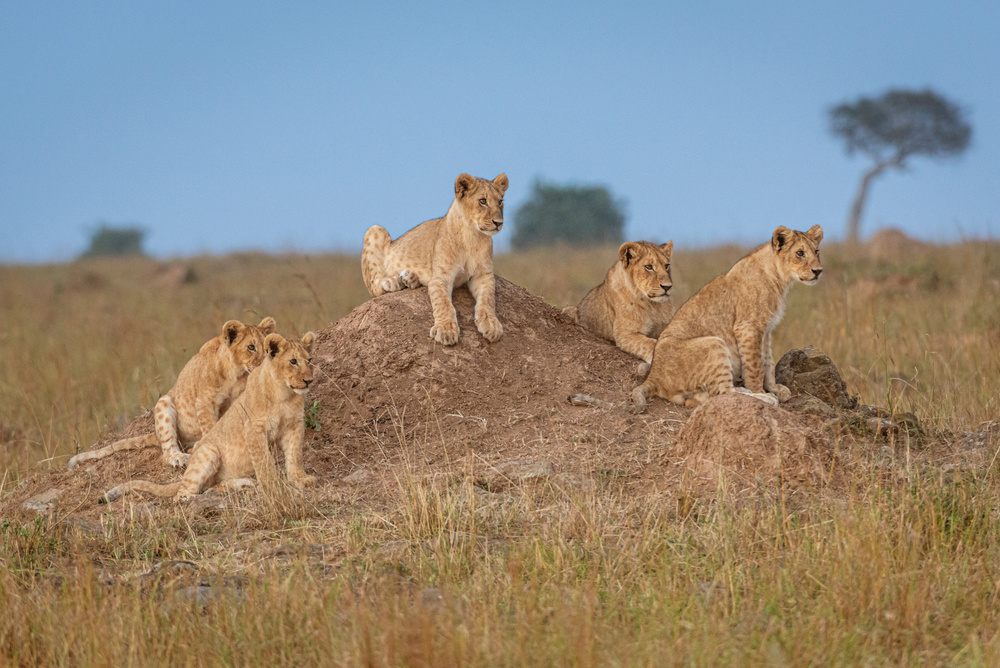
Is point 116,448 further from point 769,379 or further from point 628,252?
point 769,379

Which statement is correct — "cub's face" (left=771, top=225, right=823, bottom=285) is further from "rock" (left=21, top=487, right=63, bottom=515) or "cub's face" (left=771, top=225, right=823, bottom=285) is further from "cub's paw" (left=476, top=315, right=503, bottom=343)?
"rock" (left=21, top=487, right=63, bottom=515)

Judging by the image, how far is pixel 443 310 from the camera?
7816mm

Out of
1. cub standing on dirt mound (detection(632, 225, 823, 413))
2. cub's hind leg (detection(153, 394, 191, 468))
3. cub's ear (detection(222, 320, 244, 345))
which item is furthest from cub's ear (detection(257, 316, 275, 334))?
cub standing on dirt mound (detection(632, 225, 823, 413))

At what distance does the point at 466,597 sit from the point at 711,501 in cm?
185

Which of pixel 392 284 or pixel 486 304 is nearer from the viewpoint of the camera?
pixel 486 304

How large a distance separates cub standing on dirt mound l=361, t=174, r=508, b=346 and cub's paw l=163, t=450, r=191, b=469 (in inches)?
77.3

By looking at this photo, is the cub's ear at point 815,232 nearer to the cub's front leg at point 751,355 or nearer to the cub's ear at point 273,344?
the cub's front leg at point 751,355

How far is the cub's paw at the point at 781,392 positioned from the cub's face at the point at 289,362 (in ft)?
11.4

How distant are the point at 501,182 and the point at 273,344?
8.22 ft

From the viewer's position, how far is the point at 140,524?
6.14 metres

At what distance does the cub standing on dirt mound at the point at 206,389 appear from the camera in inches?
279

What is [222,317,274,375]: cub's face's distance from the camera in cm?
706

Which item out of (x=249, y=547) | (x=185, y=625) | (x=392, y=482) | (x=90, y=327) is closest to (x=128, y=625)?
(x=185, y=625)

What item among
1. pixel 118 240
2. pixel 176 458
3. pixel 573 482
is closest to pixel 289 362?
pixel 176 458
